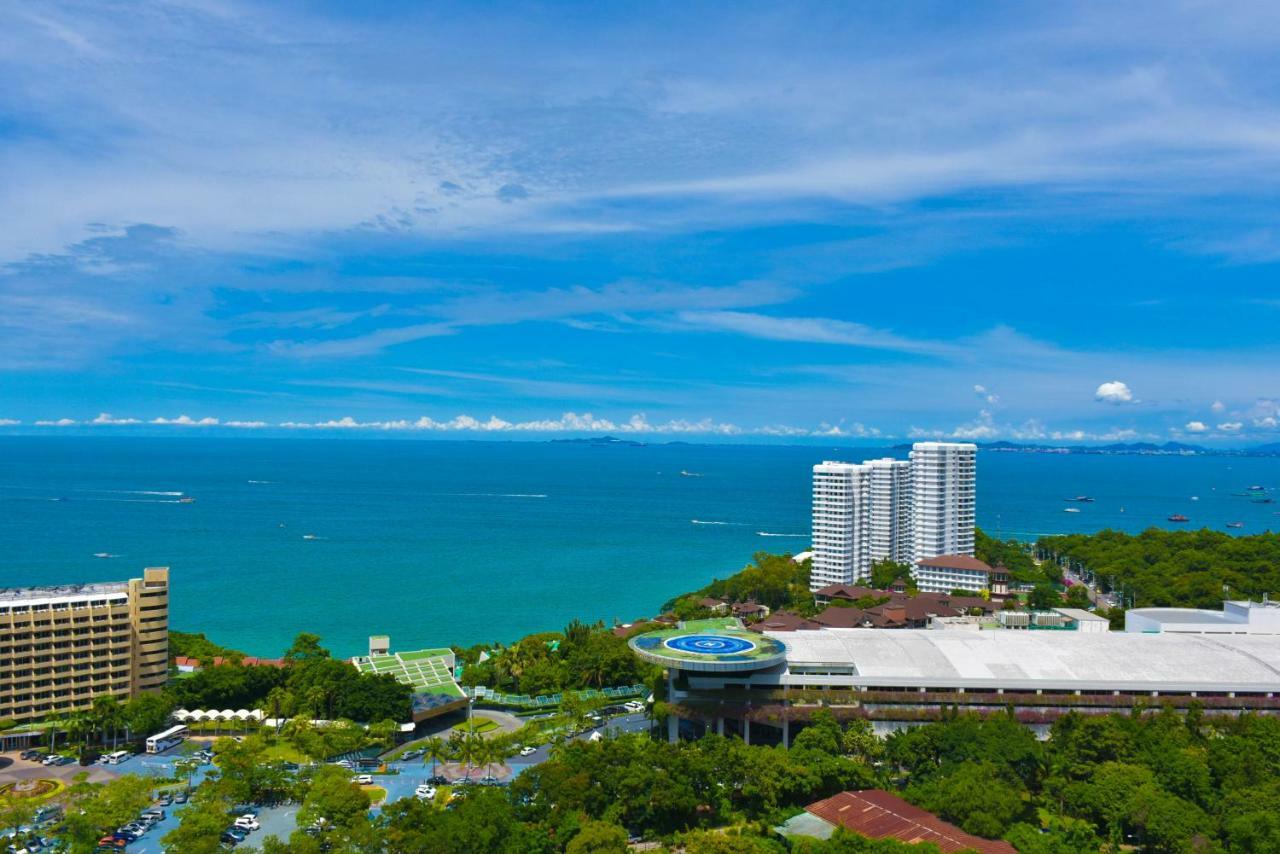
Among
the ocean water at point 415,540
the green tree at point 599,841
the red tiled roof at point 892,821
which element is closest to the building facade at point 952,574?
the ocean water at point 415,540

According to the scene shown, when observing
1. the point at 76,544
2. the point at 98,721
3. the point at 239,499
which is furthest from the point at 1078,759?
the point at 239,499

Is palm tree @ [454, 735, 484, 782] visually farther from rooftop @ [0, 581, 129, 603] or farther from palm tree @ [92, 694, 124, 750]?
rooftop @ [0, 581, 129, 603]

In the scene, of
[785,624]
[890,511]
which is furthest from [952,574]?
[785,624]

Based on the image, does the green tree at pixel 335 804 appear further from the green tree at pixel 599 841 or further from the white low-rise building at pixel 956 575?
the white low-rise building at pixel 956 575

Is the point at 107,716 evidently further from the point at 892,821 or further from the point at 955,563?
the point at 955,563

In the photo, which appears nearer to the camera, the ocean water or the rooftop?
the rooftop

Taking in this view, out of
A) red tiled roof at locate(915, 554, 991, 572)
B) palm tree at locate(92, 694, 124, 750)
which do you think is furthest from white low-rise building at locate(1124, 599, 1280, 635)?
palm tree at locate(92, 694, 124, 750)
